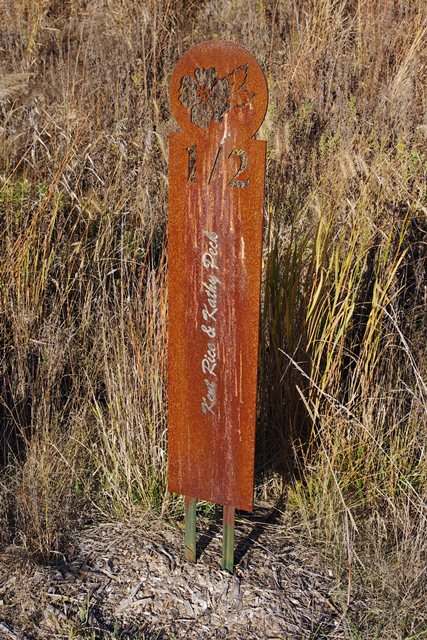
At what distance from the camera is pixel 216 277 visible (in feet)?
6.24

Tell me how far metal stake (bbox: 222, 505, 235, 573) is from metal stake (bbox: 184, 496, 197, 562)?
0.09 meters

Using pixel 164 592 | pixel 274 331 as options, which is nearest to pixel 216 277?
pixel 274 331

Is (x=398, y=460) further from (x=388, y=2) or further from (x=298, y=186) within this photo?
(x=388, y=2)

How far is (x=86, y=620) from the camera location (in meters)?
2.01

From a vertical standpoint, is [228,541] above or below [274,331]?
below

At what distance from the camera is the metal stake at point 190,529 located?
2.17m

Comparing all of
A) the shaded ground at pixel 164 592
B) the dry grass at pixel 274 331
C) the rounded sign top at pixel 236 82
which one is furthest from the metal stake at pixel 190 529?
the rounded sign top at pixel 236 82

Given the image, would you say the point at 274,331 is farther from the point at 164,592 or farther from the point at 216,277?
the point at 164,592

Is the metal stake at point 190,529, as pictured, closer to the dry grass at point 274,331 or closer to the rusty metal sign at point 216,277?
the rusty metal sign at point 216,277

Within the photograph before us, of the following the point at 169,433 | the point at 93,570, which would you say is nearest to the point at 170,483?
the point at 169,433

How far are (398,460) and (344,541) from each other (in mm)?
434

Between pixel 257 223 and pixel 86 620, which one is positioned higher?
pixel 257 223

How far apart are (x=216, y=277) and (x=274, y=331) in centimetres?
64

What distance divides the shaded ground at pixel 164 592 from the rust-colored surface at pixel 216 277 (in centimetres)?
26
